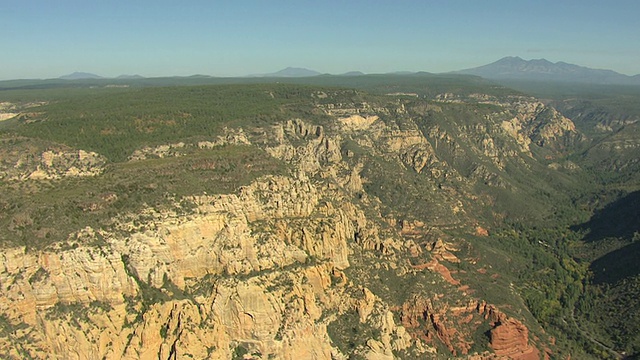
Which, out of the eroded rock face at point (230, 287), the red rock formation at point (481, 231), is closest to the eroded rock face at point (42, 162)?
the eroded rock face at point (230, 287)

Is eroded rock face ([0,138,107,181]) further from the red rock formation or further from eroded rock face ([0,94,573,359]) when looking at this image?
the red rock formation

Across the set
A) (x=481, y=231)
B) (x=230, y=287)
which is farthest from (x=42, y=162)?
(x=481, y=231)

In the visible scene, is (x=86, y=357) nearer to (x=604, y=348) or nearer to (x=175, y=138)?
(x=175, y=138)

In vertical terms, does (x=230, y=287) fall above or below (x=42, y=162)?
below

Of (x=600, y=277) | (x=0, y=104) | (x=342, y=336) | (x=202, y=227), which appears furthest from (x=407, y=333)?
(x=0, y=104)

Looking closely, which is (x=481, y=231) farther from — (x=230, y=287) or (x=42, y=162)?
(x=42, y=162)

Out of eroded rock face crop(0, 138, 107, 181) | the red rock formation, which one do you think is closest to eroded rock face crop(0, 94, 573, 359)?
eroded rock face crop(0, 138, 107, 181)

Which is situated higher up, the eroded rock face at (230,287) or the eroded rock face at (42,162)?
the eroded rock face at (42,162)

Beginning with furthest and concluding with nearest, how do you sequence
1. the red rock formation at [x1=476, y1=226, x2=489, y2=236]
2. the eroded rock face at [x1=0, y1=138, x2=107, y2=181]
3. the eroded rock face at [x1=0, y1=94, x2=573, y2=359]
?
1. the red rock formation at [x1=476, y1=226, x2=489, y2=236]
2. the eroded rock face at [x1=0, y1=138, x2=107, y2=181]
3. the eroded rock face at [x1=0, y1=94, x2=573, y2=359]

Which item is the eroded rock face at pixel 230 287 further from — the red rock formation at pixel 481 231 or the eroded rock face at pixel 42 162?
Answer: the red rock formation at pixel 481 231

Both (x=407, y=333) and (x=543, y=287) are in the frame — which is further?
(x=543, y=287)

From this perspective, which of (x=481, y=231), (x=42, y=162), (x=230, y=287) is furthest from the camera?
(x=481, y=231)
